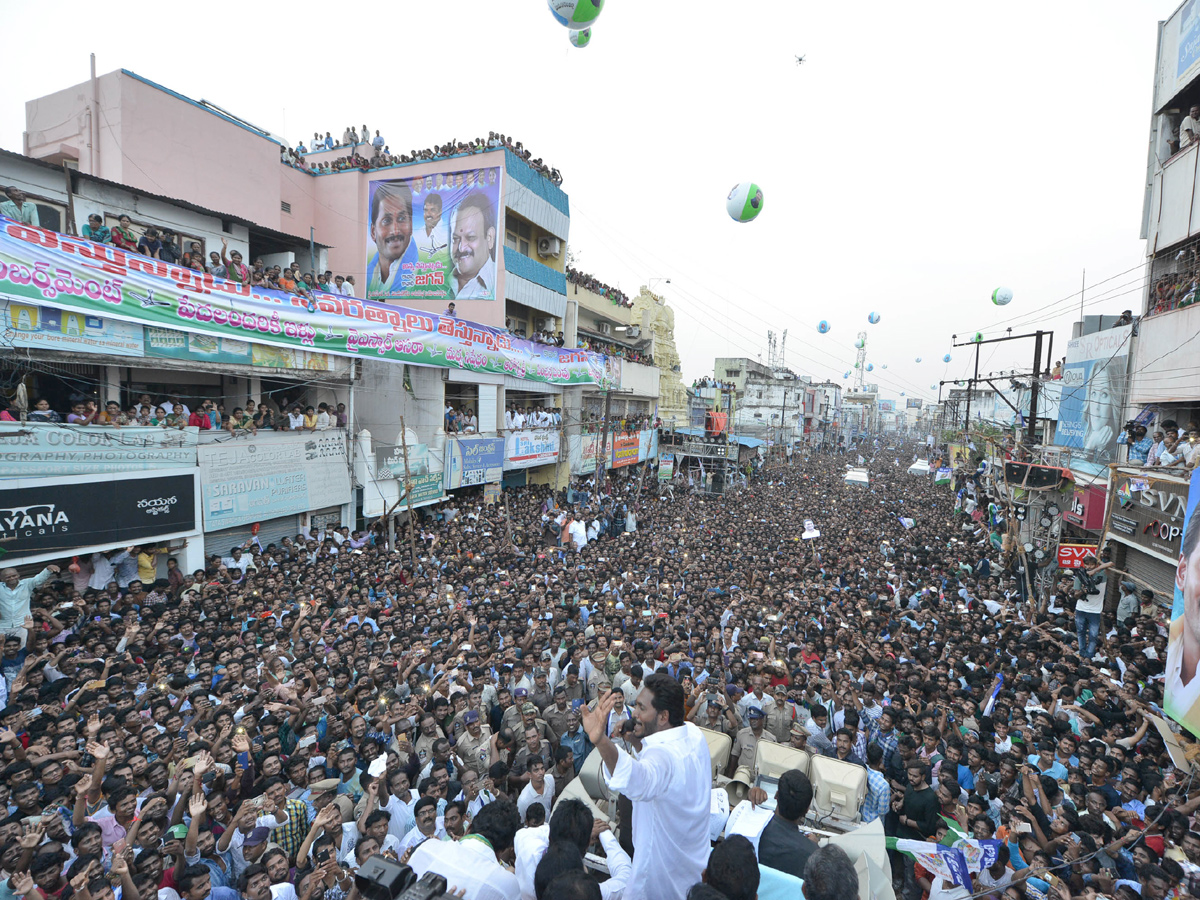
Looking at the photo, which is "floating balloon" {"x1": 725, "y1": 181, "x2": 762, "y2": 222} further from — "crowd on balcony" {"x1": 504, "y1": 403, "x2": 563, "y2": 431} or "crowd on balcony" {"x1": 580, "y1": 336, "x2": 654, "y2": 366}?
"crowd on balcony" {"x1": 580, "y1": 336, "x2": 654, "y2": 366}

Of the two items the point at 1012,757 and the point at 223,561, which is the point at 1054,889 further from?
the point at 223,561

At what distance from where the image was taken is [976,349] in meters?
28.3

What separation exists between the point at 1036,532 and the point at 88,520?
23.0 metres

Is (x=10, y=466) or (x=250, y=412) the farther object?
(x=250, y=412)

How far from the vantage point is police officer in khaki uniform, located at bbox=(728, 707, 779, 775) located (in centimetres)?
539

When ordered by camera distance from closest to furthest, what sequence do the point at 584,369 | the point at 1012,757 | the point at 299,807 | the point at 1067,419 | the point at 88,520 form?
the point at 299,807
the point at 1012,757
the point at 88,520
the point at 1067,419
the point at 584,369

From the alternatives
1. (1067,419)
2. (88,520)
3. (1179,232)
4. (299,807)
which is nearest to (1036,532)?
(1067,419)

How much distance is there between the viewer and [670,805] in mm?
2748

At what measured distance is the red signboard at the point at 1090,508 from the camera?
12.6 meters

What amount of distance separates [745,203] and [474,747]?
463 inches

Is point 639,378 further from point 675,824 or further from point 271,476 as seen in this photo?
point 675,824

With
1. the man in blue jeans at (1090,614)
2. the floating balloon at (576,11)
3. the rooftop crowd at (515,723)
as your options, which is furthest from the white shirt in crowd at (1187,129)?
the floating balloon at (576,11)

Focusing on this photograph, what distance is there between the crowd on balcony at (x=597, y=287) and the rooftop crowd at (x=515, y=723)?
19.2m

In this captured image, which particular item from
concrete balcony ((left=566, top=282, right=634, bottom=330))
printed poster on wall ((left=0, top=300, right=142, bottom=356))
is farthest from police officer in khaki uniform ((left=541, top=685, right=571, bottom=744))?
concrete balcony ((left=566, top=282, right=634, bottom=330))
